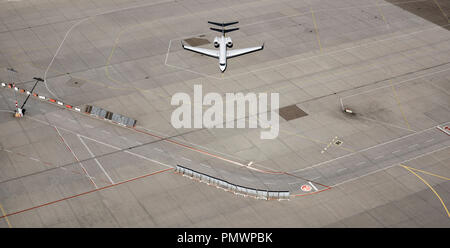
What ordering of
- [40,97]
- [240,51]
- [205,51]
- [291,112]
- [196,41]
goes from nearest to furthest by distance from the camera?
1. [291,112]
2. [40,97]
3. [205,51]
4. [240,51]
5. [196,41]

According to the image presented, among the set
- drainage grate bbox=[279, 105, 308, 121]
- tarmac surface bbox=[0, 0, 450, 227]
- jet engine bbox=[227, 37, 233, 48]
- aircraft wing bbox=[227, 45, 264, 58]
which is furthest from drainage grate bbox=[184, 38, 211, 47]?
drainage grate bbox=[279, 105, 308, 121]

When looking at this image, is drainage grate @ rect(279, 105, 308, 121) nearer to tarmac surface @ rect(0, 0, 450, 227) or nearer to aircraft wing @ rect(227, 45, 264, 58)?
tarmac surface @ rect(0, 0, 450, 227)

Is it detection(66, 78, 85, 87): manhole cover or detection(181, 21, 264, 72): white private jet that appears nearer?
detection(66, 78, 85, 87): manhole cover

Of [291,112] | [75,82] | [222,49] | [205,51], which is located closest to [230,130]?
[291,112]

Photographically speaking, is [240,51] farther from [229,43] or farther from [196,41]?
[196,41]

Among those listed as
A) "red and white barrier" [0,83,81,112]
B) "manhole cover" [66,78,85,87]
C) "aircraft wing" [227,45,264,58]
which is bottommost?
"red and white barrier" [0,83,81,112]
